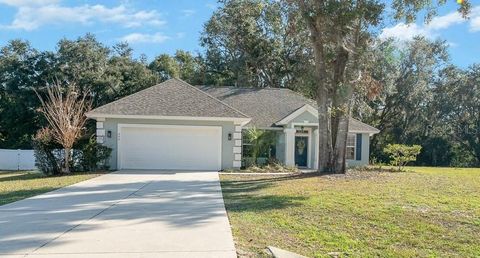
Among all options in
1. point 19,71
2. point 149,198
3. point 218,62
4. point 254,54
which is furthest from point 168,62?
point 149,198

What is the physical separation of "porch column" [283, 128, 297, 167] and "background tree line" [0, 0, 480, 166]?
10.6 meters

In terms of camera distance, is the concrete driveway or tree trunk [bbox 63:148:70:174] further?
tree trunk [bbox 63:148:70:174]

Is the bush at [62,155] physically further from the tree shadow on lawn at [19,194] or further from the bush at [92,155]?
the tree shadow on lawn at [19,194]

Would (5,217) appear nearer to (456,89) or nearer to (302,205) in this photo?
(302,205)

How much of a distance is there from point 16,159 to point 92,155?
9.12 meters

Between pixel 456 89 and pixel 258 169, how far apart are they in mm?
26712

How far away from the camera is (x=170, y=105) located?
2184cm

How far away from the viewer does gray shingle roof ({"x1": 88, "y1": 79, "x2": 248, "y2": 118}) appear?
21.2m

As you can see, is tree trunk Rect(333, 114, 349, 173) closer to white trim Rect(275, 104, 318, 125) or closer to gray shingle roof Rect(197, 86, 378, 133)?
white trim Rect(275, 104, 318, 125)

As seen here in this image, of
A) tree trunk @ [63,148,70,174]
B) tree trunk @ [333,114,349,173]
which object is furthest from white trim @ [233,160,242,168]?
tree trunk @ [63,148,70,174]

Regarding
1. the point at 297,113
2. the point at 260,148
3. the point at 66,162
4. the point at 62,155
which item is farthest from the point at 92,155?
the point at 297,113

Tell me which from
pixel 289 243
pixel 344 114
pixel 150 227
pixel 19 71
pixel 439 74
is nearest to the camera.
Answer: pixel 289 243

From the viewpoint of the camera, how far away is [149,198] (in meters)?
11.8

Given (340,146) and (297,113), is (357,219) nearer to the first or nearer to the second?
(340,146)
